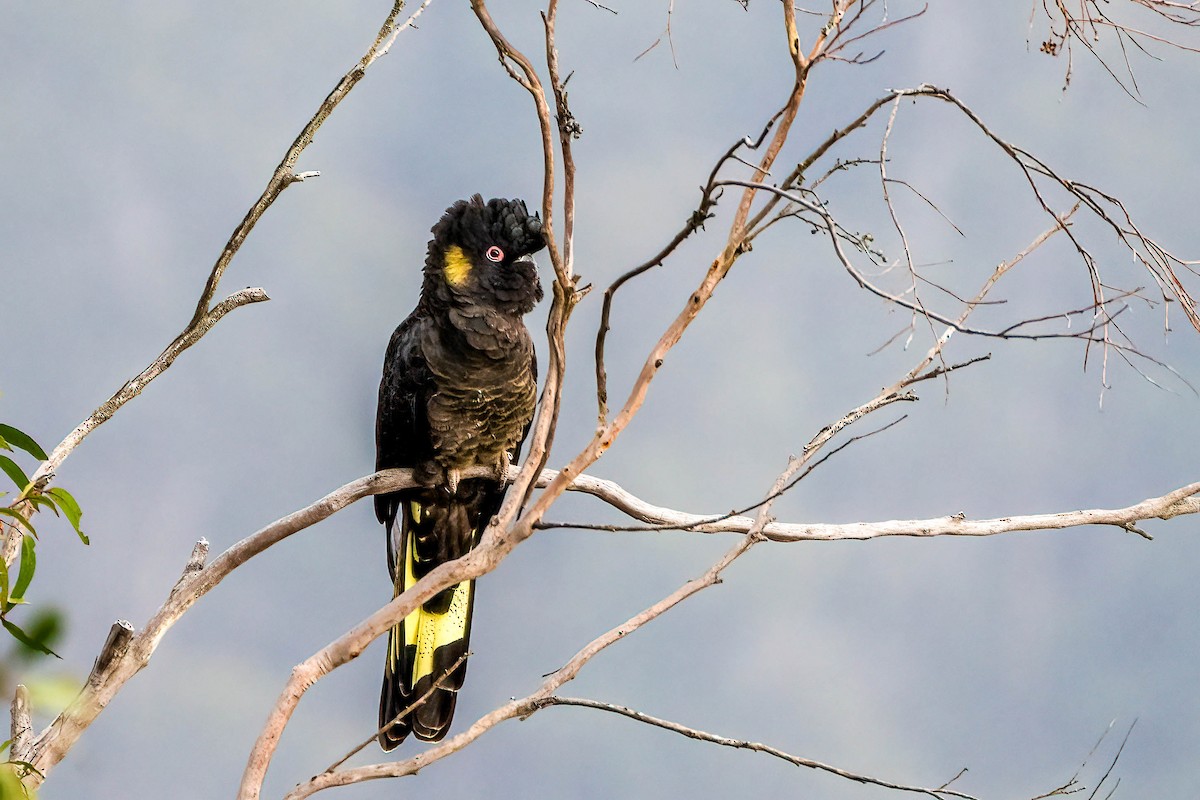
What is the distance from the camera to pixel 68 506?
1.76m

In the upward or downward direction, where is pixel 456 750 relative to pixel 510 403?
downward

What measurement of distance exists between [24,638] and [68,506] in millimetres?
416

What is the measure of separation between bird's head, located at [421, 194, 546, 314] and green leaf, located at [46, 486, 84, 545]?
109 cm

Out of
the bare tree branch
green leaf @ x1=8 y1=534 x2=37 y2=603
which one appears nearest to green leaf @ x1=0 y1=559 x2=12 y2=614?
green leaf @ x1=8 y1=534 x2=37 y2=603

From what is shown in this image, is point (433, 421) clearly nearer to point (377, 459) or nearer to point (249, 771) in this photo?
point (377, 459)

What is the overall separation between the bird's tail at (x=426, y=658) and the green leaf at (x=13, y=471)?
1.10 metres

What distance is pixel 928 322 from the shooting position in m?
1.59

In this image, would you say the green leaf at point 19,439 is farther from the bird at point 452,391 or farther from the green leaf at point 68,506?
the bird at point 452,391

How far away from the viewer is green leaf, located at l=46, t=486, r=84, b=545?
5.72 feet

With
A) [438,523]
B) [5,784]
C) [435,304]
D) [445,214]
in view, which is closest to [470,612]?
[438,523]

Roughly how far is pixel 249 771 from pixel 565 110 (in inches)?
48.2

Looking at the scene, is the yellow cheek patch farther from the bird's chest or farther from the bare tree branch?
the bare tree branch

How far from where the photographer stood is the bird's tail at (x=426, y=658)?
2623 millimetres

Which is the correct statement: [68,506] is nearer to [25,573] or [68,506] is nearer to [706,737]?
[25,573]
